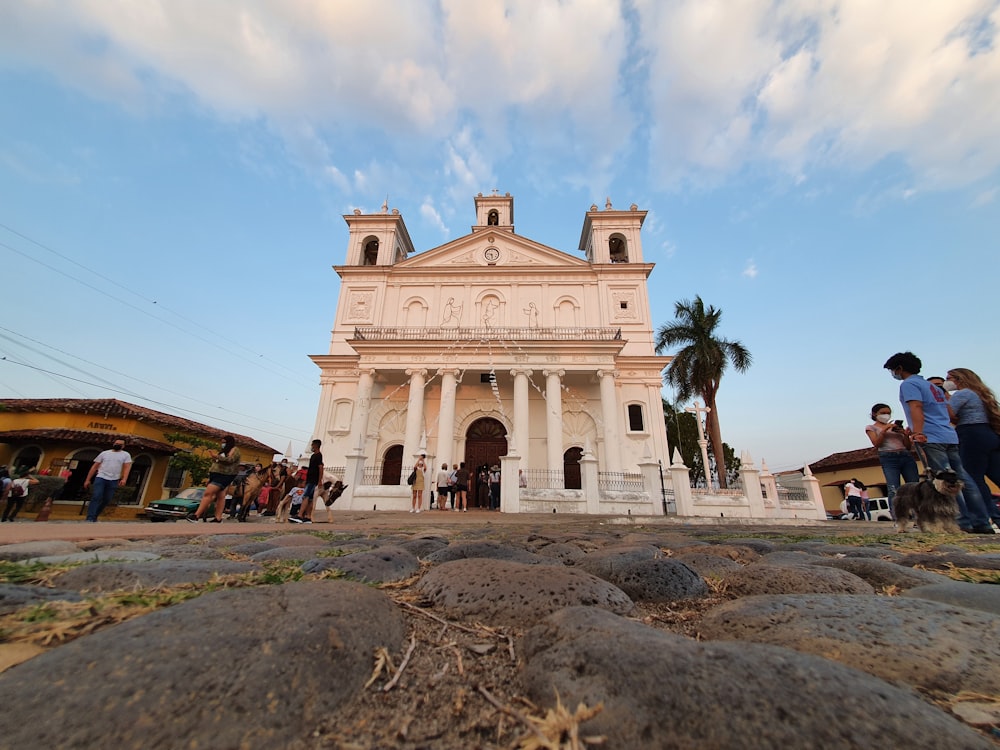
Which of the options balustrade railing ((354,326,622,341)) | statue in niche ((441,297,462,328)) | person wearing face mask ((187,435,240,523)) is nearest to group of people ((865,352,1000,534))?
person wearing face mask ((187,435,240,523))

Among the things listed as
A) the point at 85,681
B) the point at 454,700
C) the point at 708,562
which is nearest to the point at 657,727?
the point at 454,700

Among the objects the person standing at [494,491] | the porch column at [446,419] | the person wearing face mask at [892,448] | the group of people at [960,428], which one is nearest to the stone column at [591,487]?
the person standing at [494,491]

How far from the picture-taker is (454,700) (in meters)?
0.91

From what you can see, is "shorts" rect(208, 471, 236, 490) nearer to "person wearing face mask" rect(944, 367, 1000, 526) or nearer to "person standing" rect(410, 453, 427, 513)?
"person standing" rect(410, 453, 427, 513)

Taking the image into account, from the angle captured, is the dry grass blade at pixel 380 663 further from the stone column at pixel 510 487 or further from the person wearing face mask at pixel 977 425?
the stone column at pixel 510 487

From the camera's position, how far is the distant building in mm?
15883

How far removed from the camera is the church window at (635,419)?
18378mm

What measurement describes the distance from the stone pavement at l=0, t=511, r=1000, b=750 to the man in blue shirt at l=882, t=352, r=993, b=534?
151 inches

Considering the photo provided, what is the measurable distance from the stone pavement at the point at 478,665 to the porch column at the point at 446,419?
14.2 metres

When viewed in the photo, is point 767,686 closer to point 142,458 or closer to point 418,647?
point 418,647

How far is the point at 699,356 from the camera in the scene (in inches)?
812

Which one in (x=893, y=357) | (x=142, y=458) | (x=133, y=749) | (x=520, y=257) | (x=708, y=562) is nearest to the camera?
(x=133, y=749)

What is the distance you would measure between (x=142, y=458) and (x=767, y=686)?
2262cm

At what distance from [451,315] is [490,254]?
4.06 m
